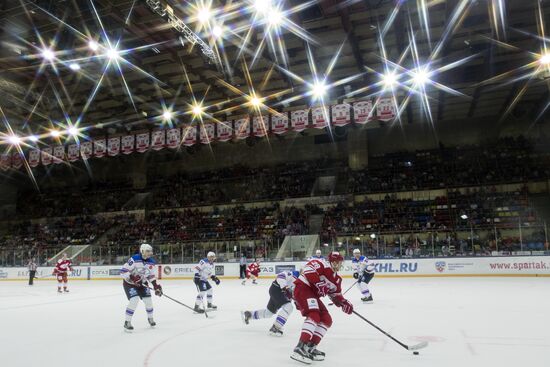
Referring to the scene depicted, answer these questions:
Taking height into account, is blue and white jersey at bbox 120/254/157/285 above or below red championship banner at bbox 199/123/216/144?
below

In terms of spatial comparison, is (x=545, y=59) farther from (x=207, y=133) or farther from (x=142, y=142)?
(x=142, y=142)

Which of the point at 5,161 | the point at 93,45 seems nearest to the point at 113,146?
the point at 5,161

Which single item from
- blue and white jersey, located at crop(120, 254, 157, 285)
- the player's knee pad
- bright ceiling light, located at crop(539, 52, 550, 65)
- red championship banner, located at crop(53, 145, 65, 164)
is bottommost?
the player's knee pad

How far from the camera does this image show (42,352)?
19.8 feet

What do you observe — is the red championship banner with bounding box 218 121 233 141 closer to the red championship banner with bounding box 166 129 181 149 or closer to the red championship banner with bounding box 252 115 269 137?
the red championship banner with bounding box 252 115 269 137

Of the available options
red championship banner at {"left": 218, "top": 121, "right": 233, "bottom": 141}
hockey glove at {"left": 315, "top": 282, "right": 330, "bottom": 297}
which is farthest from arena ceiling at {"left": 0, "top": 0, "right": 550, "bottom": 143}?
hockey glove at {"left": 315, "top": 282, "right": 330, "bottom": 297}

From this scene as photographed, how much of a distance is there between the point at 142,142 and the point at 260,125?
669 centimetres

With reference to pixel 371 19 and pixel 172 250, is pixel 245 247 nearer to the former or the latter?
pixel 172 250

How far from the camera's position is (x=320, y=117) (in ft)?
65.1

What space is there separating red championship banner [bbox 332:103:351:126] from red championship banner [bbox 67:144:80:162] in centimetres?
1500

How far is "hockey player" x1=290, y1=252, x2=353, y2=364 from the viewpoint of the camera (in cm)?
531

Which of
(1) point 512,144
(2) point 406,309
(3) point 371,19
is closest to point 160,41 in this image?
(3) point 371,19

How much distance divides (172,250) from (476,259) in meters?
14.2

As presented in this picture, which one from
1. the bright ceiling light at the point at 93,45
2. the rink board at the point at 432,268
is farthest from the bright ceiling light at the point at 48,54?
the rink board at the point at 432,268
